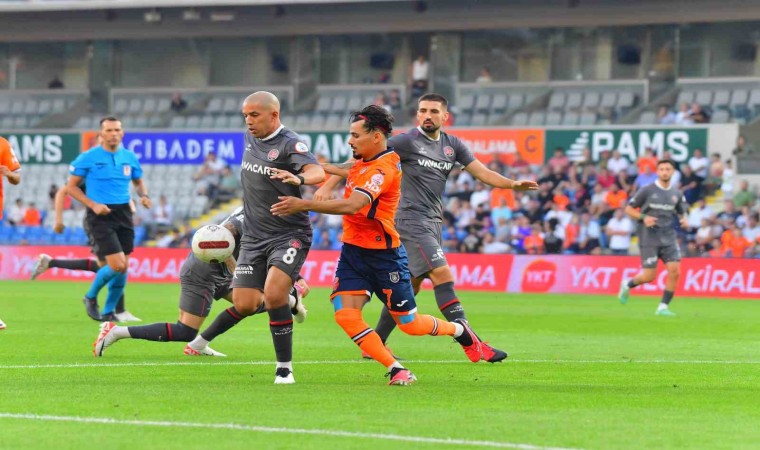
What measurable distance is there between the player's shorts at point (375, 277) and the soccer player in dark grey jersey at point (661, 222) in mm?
11529

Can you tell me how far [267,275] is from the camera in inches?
398

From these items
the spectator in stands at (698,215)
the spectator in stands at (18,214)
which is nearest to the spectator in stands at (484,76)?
the spectator in stands at (698,215)

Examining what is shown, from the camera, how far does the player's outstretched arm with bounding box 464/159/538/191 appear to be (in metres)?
11.6

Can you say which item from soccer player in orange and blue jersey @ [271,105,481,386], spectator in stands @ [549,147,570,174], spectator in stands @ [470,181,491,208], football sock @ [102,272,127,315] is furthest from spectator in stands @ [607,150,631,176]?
soccer player in orange and blue jersey @ [271,105,481,386]

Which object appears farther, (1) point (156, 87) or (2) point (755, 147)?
(1) point (156, 87)

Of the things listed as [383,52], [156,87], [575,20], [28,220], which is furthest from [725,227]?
[156,87]

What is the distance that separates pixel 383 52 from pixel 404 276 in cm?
3067

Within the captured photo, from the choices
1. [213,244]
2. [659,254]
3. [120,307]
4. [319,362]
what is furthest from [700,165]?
[213,244]

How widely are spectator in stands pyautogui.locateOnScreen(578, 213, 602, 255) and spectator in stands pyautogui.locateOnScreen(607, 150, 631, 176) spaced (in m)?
1.87

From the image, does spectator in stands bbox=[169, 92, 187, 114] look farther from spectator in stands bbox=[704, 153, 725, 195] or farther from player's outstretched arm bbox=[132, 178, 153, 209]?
player's outstretched arm bbox=[132, 178, 153, 209]

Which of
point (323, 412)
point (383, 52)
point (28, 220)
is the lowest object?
point (28, 220)

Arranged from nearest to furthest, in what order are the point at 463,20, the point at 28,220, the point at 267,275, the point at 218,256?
1. the point at 267,275
2. the point at 218,256
3. the point at 28,220
4. the point at 463,20

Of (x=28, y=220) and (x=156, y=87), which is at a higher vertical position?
(x=156, y=87)

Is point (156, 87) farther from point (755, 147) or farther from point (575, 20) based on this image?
point (755, 147)
